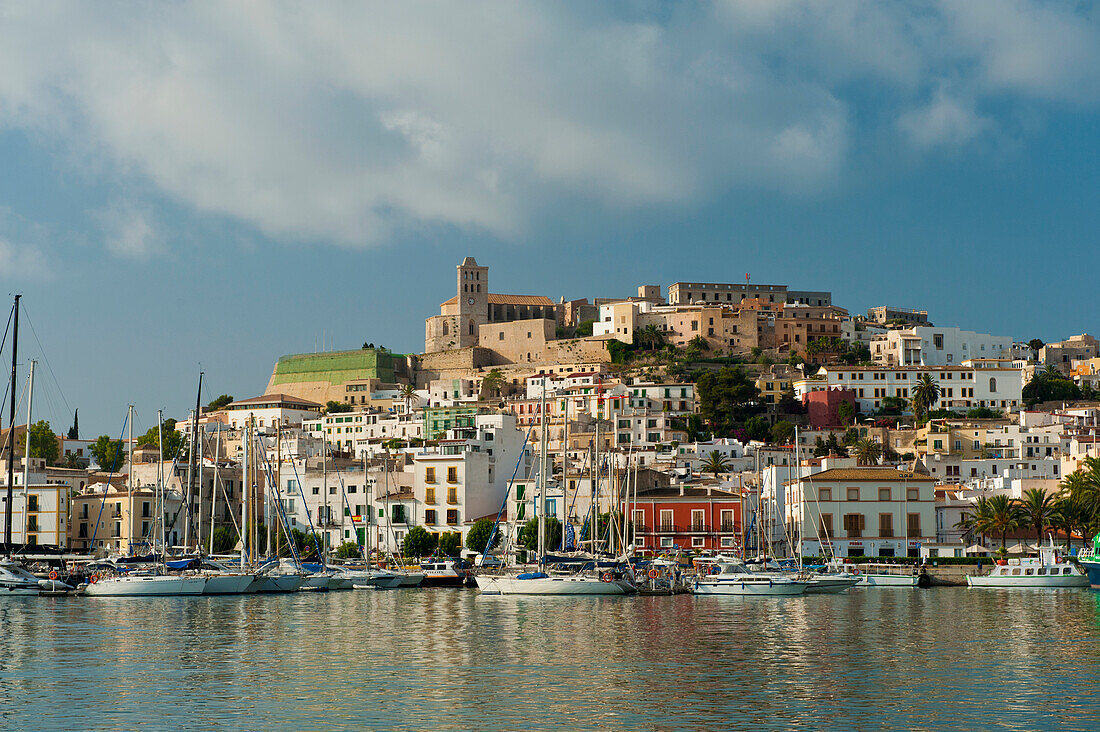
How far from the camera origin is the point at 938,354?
137m

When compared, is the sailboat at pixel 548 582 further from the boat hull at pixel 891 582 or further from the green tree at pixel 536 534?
the green tree at pixel 536 534

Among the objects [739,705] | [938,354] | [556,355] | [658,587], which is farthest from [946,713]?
[556,355]

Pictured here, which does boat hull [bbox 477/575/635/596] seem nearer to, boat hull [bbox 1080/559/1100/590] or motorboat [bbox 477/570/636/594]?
motorboat [bbox 477/570/636/594]

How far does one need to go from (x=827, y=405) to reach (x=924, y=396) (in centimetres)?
823

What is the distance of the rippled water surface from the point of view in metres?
24.3

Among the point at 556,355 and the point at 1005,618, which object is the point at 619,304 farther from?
the point at 1005,618

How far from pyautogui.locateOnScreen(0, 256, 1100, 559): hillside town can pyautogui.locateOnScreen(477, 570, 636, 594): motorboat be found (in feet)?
14.0

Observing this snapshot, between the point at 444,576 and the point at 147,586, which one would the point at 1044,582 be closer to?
the point at 444,576

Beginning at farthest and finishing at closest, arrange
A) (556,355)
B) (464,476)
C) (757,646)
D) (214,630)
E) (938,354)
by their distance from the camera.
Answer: (556,355), (938,354), (464,476), (214,630), (757,646)

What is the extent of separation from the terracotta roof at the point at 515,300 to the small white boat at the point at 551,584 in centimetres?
11233

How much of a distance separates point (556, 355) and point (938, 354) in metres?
40.2

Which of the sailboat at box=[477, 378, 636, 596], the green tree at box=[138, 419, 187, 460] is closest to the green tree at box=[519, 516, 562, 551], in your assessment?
the sailboat at box=[477, 378, 636, 596]

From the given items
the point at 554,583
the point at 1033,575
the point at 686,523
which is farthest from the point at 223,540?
the point at 1033,575

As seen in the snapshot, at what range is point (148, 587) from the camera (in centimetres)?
5638
